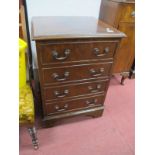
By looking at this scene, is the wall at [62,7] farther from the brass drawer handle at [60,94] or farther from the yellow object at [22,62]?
the brass drawer handle at [60,94]

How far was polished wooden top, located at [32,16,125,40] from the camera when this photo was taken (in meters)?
1.02

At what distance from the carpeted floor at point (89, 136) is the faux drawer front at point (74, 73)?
0.53m

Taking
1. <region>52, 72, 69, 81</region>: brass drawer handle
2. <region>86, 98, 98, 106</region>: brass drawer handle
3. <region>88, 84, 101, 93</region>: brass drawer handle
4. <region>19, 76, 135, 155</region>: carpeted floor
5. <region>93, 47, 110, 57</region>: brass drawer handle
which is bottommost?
<region>19, 76, 135, 155</region>: carpeted floor

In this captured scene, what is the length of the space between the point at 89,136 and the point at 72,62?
2.41ft

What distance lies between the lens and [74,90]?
135 centimetres

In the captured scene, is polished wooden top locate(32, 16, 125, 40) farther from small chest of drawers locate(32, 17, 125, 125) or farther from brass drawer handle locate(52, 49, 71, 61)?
brass drawer handle locate(52, 49, 71, 61)

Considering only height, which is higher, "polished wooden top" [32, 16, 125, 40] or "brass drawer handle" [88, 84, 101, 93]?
"polished wooden top" [32, 16, 125, 40]

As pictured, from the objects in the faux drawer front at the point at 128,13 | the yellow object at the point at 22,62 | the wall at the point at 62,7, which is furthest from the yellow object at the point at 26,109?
the faux drawer front at the point at 128,13

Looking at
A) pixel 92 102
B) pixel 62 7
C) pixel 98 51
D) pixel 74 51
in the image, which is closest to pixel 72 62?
pixel 74 51

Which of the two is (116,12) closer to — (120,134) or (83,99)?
(83,99)

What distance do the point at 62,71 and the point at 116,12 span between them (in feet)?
3.01

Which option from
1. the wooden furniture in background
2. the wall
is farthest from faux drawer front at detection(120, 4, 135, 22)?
the wall

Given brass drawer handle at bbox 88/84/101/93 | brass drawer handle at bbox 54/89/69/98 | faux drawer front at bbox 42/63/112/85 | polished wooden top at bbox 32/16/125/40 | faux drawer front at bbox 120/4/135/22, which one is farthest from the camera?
faux drawer front at bbox 120/4/135/22
